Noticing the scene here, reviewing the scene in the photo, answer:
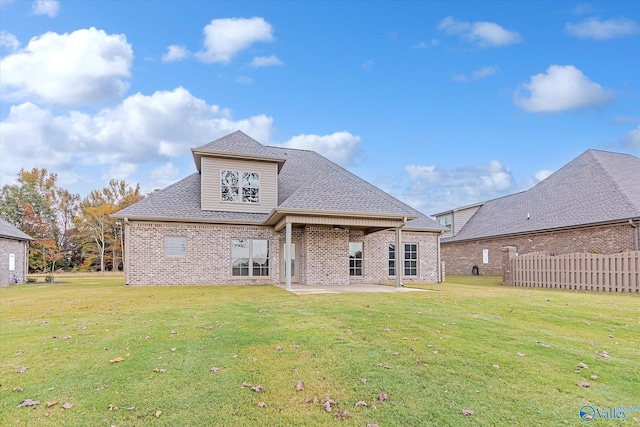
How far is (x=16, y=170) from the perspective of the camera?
45281 millimetres

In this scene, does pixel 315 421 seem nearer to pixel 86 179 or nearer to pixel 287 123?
pixel 287 123

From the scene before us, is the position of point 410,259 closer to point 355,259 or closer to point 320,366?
point 355,259

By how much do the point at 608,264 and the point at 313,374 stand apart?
44.6ft

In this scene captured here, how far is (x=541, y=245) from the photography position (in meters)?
20.7

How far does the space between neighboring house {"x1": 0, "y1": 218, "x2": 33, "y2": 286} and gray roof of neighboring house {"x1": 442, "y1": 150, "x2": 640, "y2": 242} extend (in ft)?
93.6

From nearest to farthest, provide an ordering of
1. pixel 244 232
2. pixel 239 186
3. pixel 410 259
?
pixel 244 232, pixel 239 186, pixel 410 259

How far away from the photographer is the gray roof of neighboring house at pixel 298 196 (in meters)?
14.0

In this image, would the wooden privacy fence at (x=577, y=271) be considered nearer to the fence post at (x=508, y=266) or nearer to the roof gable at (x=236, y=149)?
the fence post at (x=508, y=266)

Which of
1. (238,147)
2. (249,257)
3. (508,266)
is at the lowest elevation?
(508,266)

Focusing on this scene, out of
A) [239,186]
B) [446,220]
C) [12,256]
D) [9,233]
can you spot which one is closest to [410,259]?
[239,186]

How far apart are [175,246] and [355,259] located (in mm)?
8166

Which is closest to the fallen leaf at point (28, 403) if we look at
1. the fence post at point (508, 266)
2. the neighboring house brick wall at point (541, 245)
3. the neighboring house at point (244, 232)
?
the neighboring house at point (244, 232)

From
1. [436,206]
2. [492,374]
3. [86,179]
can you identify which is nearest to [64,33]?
[492,374]

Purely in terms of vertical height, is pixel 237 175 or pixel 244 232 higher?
pixel 237 175
